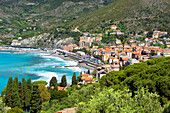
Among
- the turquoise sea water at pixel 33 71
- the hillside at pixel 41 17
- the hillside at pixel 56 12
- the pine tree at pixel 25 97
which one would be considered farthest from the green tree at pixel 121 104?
the hillside at pixel 56 12

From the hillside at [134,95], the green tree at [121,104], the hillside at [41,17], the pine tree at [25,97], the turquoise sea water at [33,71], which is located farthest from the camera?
the hillside at [41,17]

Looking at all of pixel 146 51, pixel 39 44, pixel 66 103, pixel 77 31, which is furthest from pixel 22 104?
pixel 39 44

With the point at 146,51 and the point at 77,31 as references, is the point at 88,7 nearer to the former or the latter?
the point at 77,31

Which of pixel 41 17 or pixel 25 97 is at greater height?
pixel 41 17

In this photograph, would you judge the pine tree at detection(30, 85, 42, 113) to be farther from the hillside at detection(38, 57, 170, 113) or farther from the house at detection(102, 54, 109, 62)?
the house at detection(102, 54, 109, 62)

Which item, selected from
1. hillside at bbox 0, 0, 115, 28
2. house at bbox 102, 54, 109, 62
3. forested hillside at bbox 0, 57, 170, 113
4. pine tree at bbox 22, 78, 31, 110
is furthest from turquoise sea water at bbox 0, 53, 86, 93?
hillside at bbox 0, 0, 115, 28

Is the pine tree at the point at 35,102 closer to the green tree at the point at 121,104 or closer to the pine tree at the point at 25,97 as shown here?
the pine tree at the point at 25,97

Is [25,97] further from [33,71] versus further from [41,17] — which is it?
[41,17]

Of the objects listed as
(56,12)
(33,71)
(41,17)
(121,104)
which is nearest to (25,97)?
(121,104)
